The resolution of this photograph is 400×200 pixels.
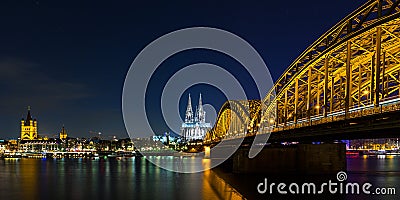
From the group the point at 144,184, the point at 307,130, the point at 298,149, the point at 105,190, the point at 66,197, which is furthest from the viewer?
the point at 298,149

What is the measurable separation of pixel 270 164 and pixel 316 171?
7.14 meters

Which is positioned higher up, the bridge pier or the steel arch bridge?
the steel arch bridge

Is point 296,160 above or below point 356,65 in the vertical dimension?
below

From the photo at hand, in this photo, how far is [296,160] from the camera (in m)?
69.8

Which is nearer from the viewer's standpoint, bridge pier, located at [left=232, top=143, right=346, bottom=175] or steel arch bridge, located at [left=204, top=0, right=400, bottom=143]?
steel arch bridge, located at [left=204, top=0, right=400, bottom=143]

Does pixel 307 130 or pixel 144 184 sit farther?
pixel 144 184

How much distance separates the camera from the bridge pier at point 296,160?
66.9 metres

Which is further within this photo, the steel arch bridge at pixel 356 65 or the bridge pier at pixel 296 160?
the bridge pier at pixel 296 160

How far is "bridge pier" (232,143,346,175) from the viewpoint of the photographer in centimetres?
6688

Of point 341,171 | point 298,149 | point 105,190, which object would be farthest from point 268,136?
point 105,190

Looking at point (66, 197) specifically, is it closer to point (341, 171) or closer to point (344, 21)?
point (344, 21)

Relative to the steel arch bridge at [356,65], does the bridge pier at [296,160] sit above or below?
below

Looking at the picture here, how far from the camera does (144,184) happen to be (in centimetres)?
6494

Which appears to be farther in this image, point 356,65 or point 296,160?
point 296,160
